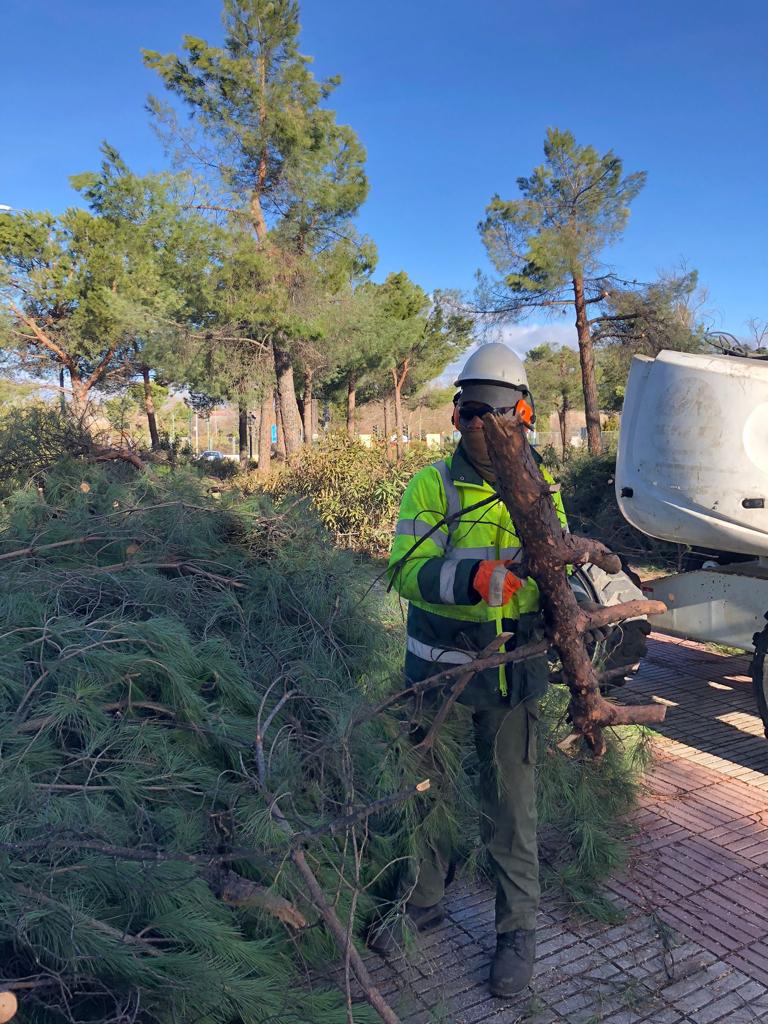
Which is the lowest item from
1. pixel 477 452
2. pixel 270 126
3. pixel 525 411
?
pixel 477 452

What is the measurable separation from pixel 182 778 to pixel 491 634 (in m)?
1.12

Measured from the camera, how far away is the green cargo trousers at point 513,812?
245 cm

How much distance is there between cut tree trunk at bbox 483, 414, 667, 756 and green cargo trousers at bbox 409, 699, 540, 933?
188mm

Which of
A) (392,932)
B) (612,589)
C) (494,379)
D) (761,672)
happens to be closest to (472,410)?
(494,379)

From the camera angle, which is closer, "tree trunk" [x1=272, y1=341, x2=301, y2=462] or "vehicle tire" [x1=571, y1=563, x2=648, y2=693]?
"vehicle tire" [x1=571, y1=563, x2=648, y2=693]

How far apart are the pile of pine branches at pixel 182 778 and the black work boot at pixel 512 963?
0.45m

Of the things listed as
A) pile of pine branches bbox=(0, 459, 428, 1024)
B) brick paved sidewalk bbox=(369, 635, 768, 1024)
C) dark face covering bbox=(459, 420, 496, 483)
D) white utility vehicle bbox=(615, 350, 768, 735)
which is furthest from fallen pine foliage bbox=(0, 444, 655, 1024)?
white utility vehicle bbox=(615, 350, 768, 735)

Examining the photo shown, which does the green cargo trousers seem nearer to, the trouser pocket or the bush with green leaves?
the trouser pocket

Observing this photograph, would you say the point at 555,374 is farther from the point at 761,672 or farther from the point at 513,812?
the point at 513,812

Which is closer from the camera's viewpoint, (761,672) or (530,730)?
(530,730)

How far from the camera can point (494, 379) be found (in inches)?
97.3

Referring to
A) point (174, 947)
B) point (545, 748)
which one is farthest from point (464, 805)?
point (174, 947)

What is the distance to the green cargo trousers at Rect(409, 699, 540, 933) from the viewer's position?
2.45 meters

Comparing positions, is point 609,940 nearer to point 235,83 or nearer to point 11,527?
point 11,527
